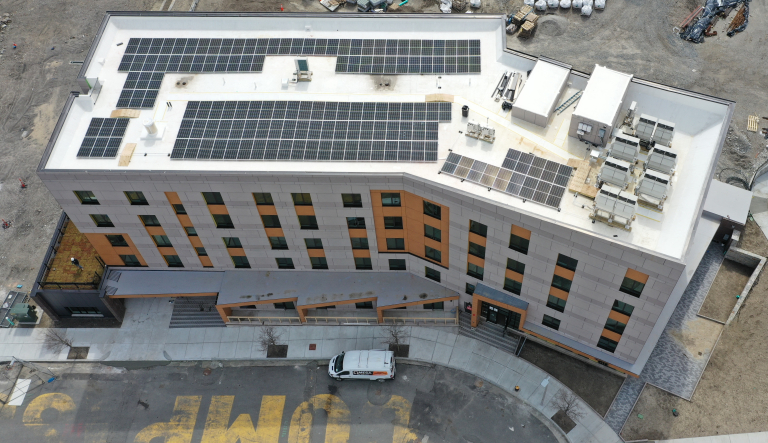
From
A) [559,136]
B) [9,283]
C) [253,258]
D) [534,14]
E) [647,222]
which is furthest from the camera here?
[534,14]

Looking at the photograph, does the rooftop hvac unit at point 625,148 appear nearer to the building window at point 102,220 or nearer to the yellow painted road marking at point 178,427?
the yellow painted road marking at point 178,427

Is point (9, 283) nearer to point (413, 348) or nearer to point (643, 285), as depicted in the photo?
point (413, 348)

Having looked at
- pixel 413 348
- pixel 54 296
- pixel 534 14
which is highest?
pixel 534 14

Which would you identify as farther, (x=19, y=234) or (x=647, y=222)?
(x=19, y=234)

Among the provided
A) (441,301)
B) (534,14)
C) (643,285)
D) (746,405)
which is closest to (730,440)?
(746,405)

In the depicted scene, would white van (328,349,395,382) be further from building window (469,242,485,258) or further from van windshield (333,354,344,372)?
building window (469,242,485,258)

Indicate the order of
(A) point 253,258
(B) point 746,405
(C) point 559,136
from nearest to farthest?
(C) point 559,136, (B) point 746,405, (A) point 253,258
